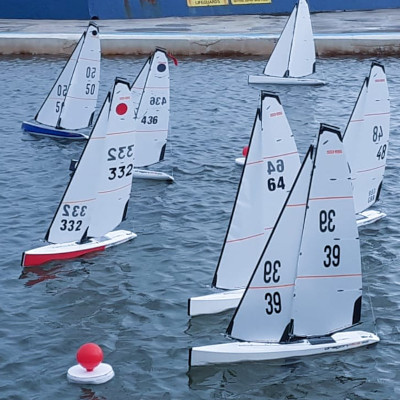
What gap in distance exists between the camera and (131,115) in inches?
1073

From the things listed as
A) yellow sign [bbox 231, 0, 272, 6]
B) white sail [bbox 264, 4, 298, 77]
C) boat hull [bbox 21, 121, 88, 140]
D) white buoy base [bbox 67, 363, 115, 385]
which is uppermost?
yellow sign [bbox 231, 0, 272, 6]

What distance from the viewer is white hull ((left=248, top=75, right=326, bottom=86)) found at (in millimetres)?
50031

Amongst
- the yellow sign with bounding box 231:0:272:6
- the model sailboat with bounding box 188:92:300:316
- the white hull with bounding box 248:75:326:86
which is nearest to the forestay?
the white hull with bounding box 248:75:326:86

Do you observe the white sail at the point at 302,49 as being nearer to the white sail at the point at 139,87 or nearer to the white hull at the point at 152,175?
the white sail at the point at 139,87

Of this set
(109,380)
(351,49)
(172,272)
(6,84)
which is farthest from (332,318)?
(351,49)

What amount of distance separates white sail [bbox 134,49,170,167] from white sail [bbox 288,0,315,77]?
58.3 feet

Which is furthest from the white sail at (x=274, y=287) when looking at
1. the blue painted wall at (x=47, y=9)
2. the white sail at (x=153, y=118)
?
the blue painted wall at (x=47, y=9)

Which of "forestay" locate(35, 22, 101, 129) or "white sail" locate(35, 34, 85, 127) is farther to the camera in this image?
"white sail" locate(35, 34, 85, 127)

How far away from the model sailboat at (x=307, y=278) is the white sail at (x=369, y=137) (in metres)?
8.60

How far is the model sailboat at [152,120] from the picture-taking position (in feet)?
113

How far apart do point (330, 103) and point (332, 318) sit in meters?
26.5

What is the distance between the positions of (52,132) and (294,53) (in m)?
15.7

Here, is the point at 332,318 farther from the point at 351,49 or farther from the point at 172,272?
the point at 351,49

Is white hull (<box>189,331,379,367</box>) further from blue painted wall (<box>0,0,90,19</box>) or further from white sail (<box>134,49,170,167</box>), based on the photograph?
blue painted wall (<box>0,0,90,19</box>)
